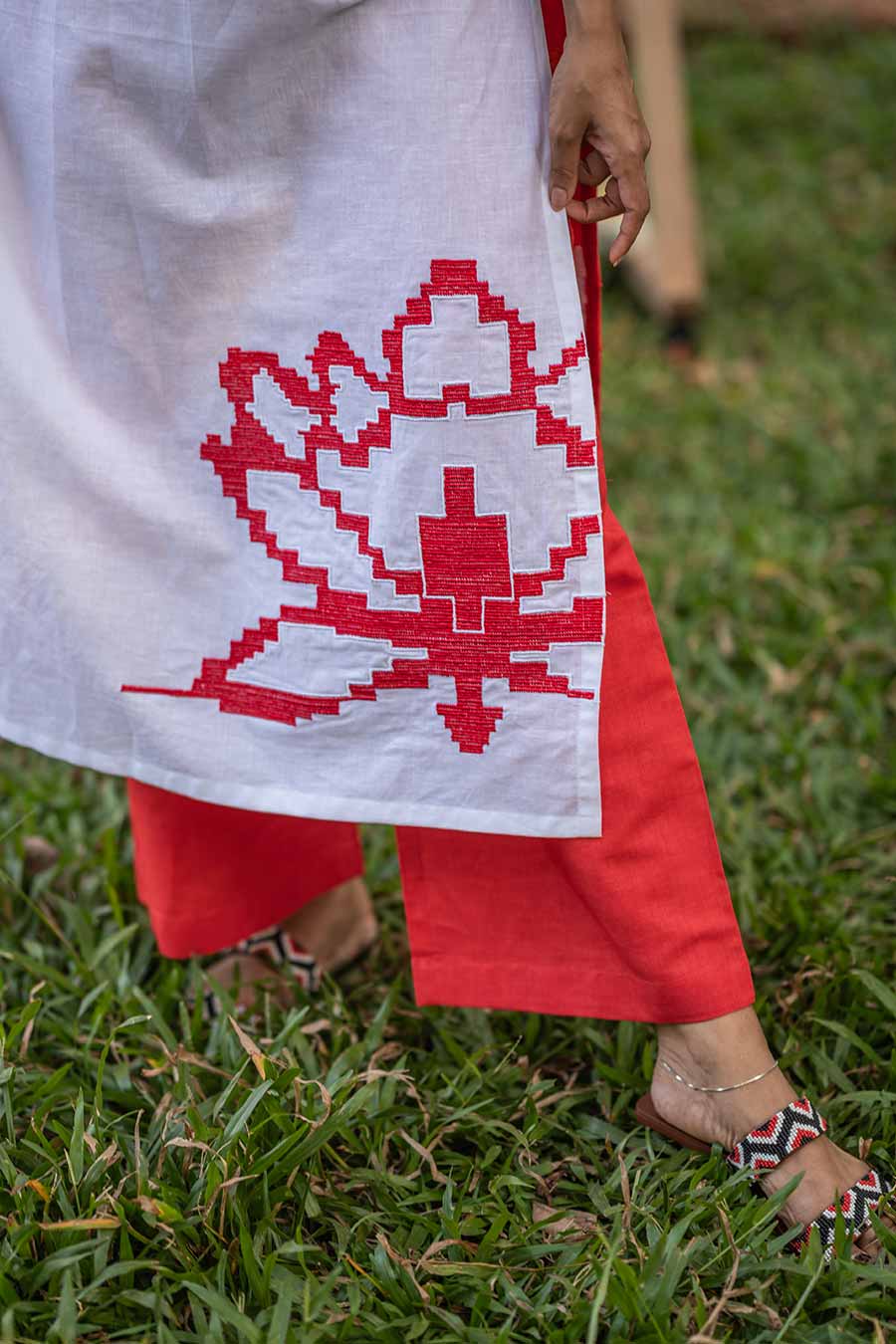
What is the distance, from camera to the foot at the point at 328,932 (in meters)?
1.63

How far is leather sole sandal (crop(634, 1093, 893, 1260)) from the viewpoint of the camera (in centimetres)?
120

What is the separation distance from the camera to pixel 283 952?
1651 mm

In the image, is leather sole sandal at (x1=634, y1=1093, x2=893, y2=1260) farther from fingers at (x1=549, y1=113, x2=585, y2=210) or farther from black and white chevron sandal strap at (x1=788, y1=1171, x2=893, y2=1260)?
fingers at (x1=549, y1=113, x2=585, y2=210)

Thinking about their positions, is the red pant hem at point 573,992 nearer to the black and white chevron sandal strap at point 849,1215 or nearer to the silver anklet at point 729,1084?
the silver anklet at point 729,1084

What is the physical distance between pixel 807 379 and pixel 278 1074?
261 cm

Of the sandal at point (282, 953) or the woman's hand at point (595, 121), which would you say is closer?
the woman's hand at point (595, 121)

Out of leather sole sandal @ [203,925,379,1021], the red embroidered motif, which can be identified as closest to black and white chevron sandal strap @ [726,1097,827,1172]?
the red embroidered motif

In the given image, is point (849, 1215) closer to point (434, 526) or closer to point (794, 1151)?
point (794, 1151)

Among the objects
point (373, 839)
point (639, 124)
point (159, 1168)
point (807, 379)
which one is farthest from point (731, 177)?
point (159, 1168)

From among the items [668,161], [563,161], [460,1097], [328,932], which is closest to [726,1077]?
[460,1097]

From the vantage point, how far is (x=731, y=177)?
5008 mm

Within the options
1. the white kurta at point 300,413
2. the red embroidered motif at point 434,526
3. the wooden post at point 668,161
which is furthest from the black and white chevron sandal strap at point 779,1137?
the wooden post at point 668,161

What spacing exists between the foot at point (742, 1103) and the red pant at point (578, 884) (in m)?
0.03

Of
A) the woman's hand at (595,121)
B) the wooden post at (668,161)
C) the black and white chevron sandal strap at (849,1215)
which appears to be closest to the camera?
the woman's hand at (595,121)
